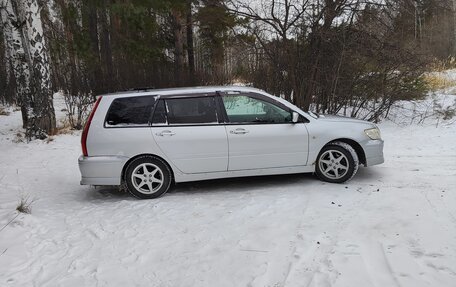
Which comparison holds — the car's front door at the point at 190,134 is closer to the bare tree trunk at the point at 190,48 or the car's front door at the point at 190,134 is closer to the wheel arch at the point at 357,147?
the wheel arch at the point at 357,147

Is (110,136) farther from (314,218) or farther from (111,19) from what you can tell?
(111,19)

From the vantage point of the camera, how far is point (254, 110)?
6.18m

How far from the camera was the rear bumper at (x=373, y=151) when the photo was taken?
20.7 feet

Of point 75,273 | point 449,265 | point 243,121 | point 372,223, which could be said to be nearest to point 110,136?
point 243,121

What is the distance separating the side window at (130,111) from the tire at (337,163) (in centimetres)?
258

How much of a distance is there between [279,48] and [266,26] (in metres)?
0.71

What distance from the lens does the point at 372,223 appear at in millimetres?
4605

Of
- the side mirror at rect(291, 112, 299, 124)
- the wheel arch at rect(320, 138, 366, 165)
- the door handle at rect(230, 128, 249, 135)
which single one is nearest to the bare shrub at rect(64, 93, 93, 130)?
the door handle at rect(230, 128, 249, 135)

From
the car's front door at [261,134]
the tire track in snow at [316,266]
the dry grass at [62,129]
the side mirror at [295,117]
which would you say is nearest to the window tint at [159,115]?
the car's front door at [261,134]

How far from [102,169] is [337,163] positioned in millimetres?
3340

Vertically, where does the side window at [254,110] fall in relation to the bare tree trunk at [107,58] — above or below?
below

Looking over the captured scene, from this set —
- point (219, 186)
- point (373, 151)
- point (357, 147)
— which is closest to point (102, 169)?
point (219, 186)

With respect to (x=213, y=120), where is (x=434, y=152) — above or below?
below

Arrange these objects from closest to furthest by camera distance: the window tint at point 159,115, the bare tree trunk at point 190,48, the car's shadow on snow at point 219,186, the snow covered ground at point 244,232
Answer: the snow covered ground at point 244,232 → the window tint at point 159,115 → the car's shadow on snow at point 219,186 → the bare tree trunk at point 190,48
